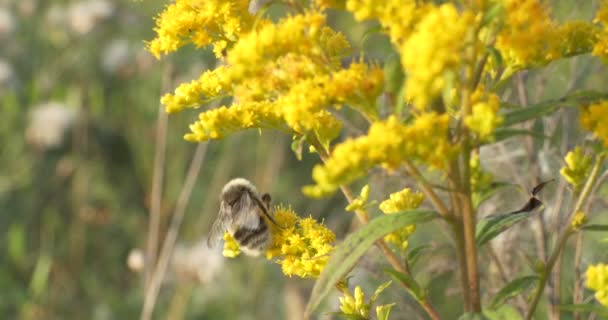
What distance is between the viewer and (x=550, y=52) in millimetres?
1456

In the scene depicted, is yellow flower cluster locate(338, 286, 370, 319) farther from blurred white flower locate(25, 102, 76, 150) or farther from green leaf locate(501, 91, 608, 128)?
blurred white flower locate(25, 102, 76, 150)

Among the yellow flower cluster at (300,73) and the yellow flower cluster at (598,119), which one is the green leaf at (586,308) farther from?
the yellow flower cluster at (300,73)

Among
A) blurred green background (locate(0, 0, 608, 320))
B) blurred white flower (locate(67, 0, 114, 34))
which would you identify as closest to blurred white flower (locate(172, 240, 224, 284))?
blurred green background (locate(0, 0, 608, 320))

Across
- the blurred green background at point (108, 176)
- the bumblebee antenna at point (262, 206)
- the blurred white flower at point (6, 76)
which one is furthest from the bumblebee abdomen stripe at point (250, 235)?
the blurred white flower at point (6, 76)

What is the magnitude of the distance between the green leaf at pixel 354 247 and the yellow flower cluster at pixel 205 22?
46cm

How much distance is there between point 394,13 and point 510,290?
53 centimetres

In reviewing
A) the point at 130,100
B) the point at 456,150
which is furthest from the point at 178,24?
the point at 130,100

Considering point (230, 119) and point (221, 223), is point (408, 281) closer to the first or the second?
point (230, 119)

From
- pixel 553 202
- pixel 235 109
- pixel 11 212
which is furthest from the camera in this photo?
pixel 11 212

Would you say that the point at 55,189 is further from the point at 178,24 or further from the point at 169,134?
the point at 178,24

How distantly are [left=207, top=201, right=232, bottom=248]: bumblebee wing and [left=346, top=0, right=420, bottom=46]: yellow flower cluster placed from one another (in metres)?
1.13

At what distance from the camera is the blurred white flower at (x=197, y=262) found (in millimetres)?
4259

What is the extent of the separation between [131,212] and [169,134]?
0.52 m

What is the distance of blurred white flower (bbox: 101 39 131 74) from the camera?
18.9ft
